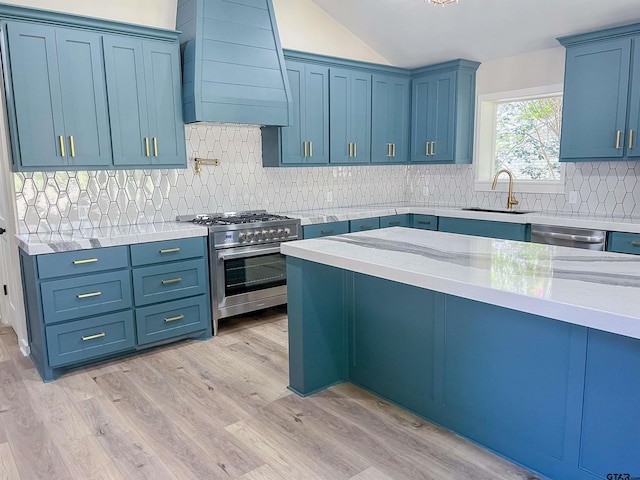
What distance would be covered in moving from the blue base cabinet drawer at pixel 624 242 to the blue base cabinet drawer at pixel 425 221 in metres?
1.63

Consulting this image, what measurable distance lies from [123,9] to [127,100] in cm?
80

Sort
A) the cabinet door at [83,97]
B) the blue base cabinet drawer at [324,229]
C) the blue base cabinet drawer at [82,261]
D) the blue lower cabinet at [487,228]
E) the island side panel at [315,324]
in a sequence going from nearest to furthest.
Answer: the island side panel at [315,324]
the blue base cabinet drawer at [82,261]
the cabinet door at [83,97]
the blue lower cabinet at [487,228]
the blue base cabinet drawer at [324,229]

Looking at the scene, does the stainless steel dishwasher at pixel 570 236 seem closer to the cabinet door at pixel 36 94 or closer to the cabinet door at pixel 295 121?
the cabinet door at pixel 295 121

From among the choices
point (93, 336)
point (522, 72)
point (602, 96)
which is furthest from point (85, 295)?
point (522, 72)

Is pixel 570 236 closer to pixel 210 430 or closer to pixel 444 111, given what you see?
pixel 444 111

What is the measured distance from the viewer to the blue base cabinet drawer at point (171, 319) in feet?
11.3

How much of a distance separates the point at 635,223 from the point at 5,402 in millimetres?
4427

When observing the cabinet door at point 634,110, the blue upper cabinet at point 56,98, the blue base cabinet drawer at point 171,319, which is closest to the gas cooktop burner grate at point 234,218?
the blue base cabinet drawer at point 171,319

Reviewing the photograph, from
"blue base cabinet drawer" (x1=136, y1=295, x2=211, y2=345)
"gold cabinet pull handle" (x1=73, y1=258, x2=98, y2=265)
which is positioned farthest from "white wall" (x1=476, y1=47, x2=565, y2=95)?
"gold cabinet pull handle" (x1=73, y1=258, x2=98, y2=265)

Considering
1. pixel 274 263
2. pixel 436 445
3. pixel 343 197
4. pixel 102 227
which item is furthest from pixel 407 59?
pixel 436 445

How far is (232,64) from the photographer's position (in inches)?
152

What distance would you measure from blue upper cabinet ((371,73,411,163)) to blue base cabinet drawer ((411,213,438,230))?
748mm

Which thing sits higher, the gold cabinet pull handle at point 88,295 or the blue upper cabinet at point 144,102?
the blue upper cabinet at point 144,102

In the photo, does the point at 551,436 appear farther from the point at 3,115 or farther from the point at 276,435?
the point at 3,115
